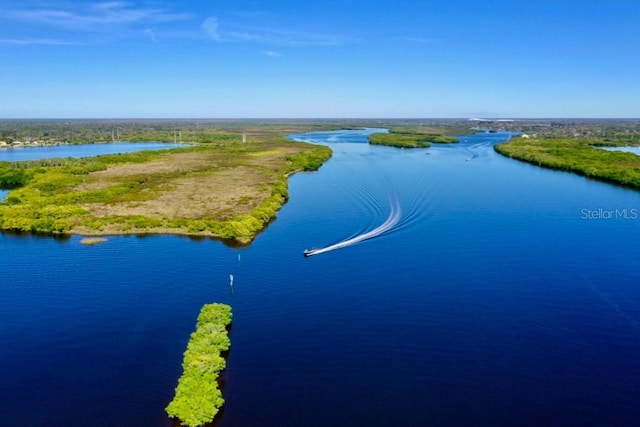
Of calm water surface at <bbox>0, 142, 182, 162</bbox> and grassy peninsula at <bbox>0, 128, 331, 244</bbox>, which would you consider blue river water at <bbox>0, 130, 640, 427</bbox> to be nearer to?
grassy peninsula at <bbox>0, 128, 331, 244</bbox>

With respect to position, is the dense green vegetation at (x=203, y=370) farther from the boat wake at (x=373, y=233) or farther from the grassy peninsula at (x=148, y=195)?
the grassy peninsula at (x=148, y=195)

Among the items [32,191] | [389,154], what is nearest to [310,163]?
[389,154]

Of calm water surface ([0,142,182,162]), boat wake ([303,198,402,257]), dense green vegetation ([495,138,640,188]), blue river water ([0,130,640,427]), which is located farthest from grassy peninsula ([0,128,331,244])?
dense green vegetation ([495,138,640,188])

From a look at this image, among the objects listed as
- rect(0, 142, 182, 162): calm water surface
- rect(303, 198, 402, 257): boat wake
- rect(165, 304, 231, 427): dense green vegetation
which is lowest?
rect(165, 304, 231, 427): dense green vegetation

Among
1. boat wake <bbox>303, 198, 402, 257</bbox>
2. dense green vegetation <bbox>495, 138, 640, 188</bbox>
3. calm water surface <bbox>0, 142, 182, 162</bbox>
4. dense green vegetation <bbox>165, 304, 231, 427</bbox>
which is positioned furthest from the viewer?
calm water surface <bbox>0, 142, 182, 162</bbox>

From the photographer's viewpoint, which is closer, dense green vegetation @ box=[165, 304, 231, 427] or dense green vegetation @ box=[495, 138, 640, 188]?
dense green vegetation @ box=[165, 304, 231, 427]

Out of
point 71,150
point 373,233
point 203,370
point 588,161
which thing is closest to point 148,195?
point 373,233

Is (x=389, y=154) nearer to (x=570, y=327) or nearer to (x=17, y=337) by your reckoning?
(x=570, y=327)

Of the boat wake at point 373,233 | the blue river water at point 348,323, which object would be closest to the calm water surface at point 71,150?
the blue river water at point 348,323
